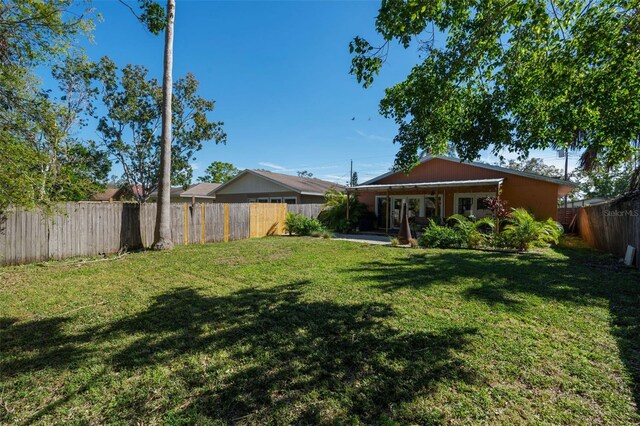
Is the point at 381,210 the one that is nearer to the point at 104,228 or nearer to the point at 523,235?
the point at 523,235

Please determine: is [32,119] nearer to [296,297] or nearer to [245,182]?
[296,297]

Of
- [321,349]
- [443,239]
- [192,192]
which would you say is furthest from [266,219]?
[192,192]

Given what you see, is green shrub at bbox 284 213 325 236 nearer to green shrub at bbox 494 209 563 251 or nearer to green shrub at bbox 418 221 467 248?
green shrub at bbox 418 221 467 248

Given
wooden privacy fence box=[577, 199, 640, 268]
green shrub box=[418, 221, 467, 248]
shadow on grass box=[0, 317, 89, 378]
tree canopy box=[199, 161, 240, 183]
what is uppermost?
tree canopy box=[199, 161, 240, 183]

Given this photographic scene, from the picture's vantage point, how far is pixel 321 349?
3.26 metres

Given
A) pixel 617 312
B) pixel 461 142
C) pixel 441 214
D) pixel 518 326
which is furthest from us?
pixel 441 214

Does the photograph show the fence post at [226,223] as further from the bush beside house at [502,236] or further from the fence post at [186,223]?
the bush beside house at [502,236]

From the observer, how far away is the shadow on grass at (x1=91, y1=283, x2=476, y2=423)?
7.92ft

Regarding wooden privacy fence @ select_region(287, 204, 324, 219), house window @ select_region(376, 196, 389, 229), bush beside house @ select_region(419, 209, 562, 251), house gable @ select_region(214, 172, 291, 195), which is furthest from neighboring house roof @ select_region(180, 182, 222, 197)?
bush beside house @ select_region(419, 209, 562, 251)

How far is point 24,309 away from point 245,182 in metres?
19.4

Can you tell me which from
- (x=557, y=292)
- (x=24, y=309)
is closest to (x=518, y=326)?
(x=557, y=292)

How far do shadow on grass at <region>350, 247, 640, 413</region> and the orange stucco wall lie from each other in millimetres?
5876

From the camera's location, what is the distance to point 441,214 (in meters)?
16.2

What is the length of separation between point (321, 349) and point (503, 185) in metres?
15.4
